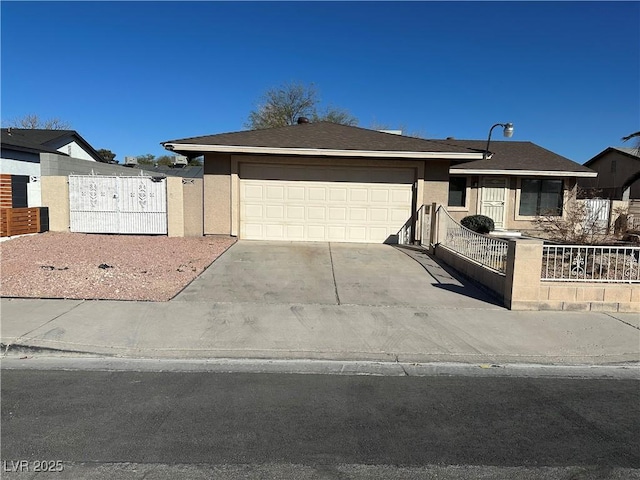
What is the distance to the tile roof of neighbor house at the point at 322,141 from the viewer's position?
43.4 ft

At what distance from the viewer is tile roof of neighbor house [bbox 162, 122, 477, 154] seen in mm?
13227

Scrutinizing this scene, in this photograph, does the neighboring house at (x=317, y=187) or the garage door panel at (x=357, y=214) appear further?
the garage door panel at (x=357, y=214)

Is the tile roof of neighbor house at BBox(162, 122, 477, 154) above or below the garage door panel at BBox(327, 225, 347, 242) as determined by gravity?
above

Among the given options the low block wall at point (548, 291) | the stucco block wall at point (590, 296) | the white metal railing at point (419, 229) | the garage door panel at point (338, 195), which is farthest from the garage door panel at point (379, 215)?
the stucco block wall at point (590, 296)

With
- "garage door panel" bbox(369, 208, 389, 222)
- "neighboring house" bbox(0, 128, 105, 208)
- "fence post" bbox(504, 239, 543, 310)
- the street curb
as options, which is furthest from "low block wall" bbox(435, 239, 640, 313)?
"neighboring house" bbox(0, 128, 105, 208)

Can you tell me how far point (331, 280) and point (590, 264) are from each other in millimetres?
4793

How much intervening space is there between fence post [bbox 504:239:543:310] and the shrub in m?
11.2

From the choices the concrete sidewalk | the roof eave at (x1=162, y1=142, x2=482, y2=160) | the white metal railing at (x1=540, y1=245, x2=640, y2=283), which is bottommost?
the concrete sidewalk

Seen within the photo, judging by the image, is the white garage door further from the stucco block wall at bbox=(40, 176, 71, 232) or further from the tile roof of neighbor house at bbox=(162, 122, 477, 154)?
the stucco block wall at bbox=(40, 176, 71, 232)

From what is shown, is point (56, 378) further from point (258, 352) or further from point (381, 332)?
point (381, 332)

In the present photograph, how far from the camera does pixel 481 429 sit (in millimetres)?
3652

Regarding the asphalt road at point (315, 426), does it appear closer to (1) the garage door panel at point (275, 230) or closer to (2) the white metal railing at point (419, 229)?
(2) the white metal railing at point (419, 229)

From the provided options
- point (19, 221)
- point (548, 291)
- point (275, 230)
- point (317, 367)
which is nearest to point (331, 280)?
point (548, 291)

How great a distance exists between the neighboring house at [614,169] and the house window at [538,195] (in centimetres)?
844
